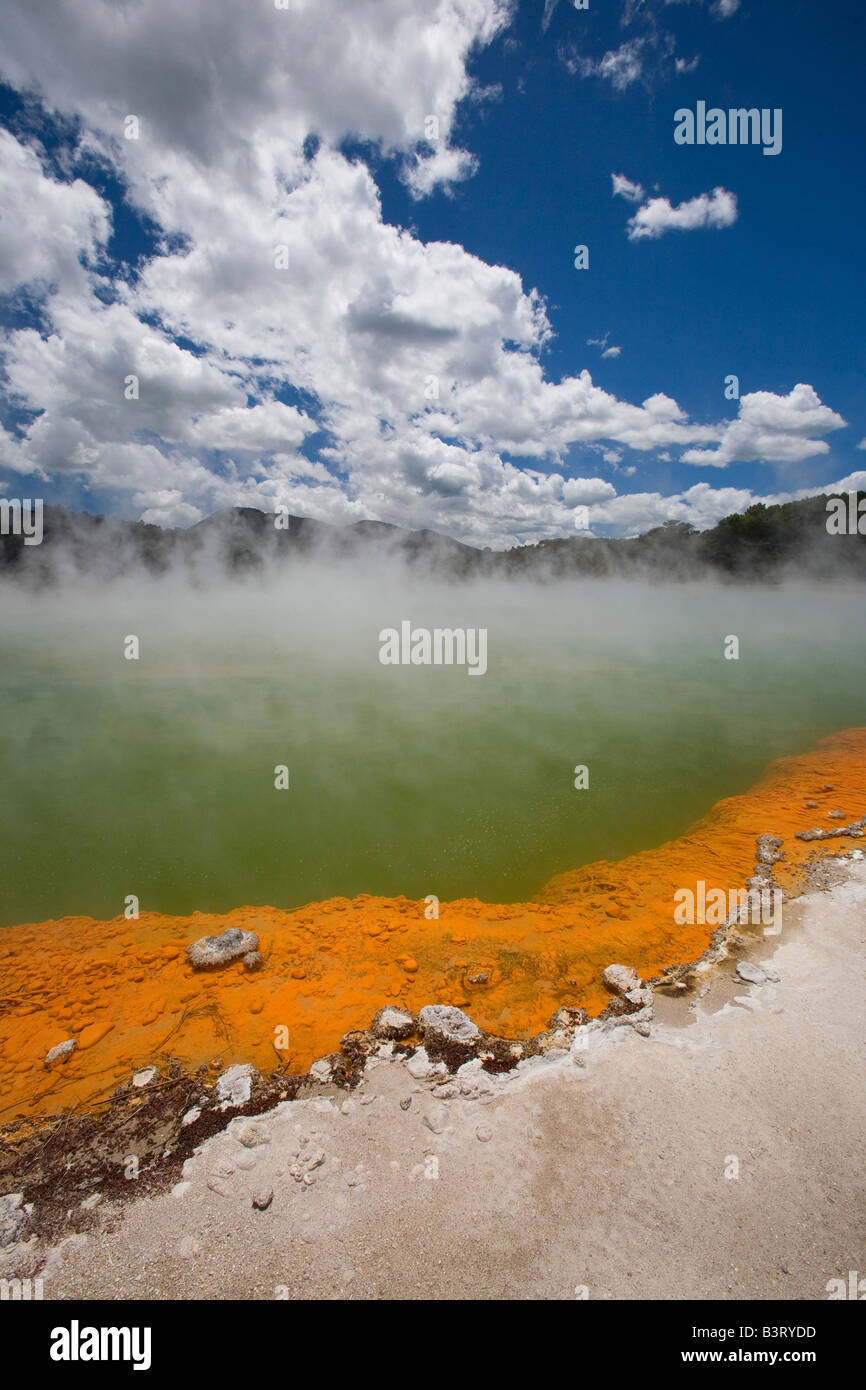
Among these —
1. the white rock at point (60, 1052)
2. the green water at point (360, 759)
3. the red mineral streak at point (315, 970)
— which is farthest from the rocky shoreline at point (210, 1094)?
the green water at point (360, 759)

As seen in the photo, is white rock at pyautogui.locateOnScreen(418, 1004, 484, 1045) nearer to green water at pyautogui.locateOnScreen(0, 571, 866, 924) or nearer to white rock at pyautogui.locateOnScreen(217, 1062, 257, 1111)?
white rock at pyautogui.locateOnScreen(217, 1062, 257, 1111)

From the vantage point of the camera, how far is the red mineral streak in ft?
15.0

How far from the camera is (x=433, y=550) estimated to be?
4001 inches

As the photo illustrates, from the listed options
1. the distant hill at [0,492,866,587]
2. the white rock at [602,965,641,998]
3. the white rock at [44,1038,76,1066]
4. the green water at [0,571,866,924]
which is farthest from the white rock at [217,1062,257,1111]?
the distant hill at [0,492,866,587]

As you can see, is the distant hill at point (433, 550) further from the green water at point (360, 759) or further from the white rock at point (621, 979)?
the white rock at point (621, 979)

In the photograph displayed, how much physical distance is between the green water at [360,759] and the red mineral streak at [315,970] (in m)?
0.62

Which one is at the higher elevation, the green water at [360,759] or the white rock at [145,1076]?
the green water at [360,759]

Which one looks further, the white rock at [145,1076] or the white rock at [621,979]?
the white rock at [621,979]

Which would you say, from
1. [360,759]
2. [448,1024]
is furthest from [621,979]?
[360,759]

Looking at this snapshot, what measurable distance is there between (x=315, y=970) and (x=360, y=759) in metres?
6.44

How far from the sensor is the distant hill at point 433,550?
56.8 metres

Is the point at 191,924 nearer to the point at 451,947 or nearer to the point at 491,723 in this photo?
the point at 451,947
